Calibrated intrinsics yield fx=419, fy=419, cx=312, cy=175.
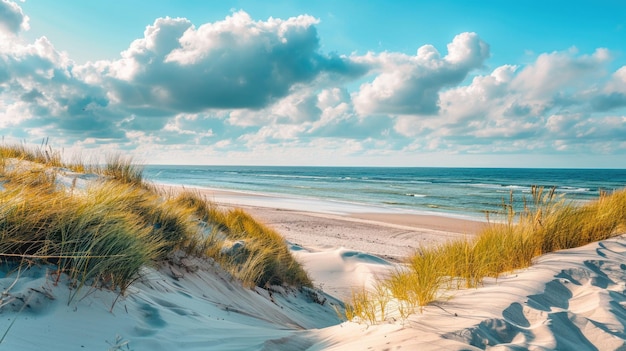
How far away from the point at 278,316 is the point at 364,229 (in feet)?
41.2

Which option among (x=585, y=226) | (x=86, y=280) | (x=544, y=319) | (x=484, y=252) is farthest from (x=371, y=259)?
(x=86, y=280)

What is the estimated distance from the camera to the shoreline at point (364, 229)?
531 inches

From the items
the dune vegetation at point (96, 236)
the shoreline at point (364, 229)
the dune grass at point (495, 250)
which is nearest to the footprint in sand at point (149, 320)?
the dune vegetation at point (96, 236)

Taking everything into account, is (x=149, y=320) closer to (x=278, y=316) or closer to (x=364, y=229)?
(x=278, y=316)

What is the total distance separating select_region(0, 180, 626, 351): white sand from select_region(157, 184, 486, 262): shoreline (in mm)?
6958

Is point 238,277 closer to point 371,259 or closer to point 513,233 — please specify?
point 513,233

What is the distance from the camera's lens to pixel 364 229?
17094mm

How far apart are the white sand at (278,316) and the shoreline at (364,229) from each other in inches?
274

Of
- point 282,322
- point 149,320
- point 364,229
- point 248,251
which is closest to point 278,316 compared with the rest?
point 282,322

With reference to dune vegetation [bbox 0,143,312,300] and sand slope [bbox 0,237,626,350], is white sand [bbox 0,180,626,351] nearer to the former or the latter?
sand slope [bbox 0,237,626,350]

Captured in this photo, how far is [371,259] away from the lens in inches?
401

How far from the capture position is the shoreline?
44.2 feet

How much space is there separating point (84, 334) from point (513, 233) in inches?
188

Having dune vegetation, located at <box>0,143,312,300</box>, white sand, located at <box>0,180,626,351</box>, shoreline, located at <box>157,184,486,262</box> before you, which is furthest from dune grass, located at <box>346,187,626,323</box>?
shoreline, located at <box>157,184,486,262</box>
